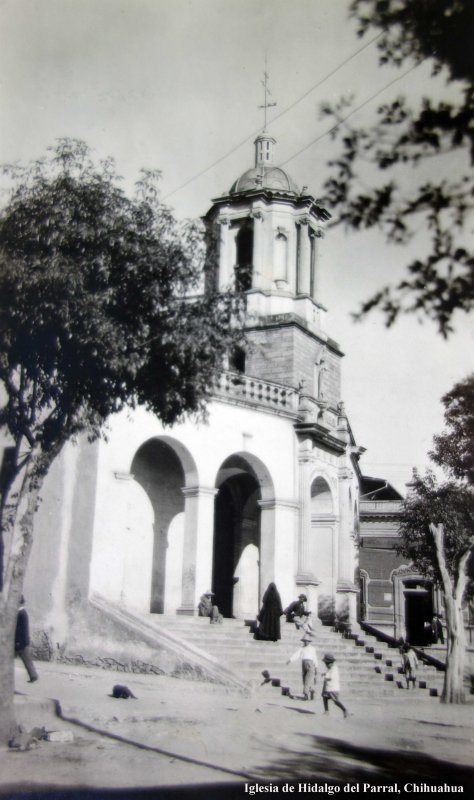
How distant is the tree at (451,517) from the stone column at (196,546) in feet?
16.2

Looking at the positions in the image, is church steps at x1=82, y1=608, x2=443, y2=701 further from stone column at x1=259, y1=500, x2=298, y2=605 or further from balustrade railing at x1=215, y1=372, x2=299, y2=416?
balustrade railing at x1=215, y1=372, x2=299, y2=416

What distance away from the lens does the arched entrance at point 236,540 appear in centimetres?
2200

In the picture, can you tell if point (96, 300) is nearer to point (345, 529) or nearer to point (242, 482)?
point (242, 482)

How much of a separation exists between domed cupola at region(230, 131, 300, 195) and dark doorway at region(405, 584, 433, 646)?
1898cm

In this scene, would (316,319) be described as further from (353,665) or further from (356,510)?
(353,665)

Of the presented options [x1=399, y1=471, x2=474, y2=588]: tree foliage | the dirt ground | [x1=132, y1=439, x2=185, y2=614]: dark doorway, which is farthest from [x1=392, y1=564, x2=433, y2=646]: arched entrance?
the dirt ground

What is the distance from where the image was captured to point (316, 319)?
85.1 feet

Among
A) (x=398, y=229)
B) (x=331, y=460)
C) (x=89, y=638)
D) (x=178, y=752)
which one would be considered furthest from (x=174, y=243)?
(x=331, y=460)

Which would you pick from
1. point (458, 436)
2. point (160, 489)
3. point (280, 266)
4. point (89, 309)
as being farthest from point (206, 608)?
point (280, 266)

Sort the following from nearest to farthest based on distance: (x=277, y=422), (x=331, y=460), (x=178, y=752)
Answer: (x=178, y=752), (x=277, y=422), (x=331, y=460)

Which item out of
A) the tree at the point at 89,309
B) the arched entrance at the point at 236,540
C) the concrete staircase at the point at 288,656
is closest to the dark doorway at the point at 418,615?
the arched entrance at the point at 236,540

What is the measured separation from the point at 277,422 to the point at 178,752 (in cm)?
1305

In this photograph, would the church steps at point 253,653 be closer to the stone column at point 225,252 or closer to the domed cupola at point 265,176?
the stone column at point 225,252

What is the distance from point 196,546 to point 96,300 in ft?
31.5
